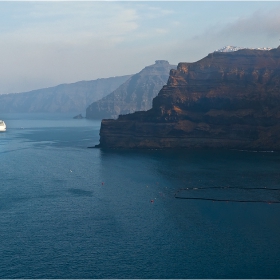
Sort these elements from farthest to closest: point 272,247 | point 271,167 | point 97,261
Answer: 1. point 271,167
2. point 272,247
3. point 97,261

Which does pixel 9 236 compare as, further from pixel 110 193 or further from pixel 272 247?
pixel 272 247

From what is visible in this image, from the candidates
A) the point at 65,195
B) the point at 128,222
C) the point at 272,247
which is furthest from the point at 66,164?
the point at 272,247

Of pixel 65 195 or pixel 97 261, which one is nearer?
pixel 97 261

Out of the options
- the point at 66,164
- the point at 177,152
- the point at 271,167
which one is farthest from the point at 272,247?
the point at 177,152

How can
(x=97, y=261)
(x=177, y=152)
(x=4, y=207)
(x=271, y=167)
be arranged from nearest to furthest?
(x=97, y=261) → (x=4, y=207) → (x=271, y=167) → (x=177, y=152)

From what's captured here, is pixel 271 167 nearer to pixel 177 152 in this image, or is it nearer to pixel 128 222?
pixel 177 152

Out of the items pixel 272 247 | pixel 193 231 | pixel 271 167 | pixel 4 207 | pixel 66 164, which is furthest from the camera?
pixel 66 164
